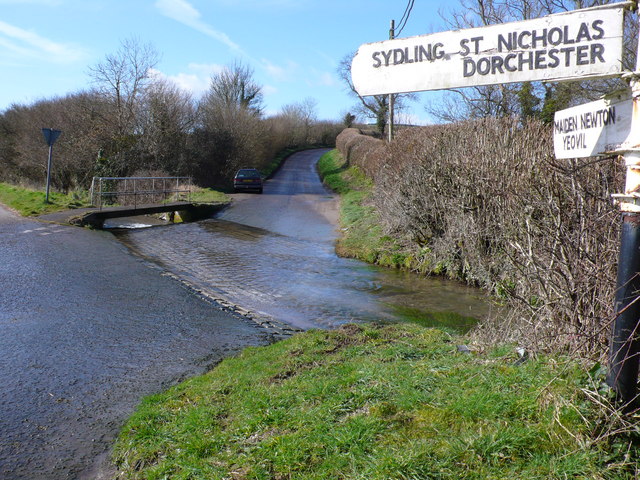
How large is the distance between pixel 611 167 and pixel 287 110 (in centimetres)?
7907

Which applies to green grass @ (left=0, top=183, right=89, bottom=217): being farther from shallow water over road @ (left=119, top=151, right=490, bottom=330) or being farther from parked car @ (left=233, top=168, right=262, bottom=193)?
parked car @ (left=233, top=168, right=262, bottom=193)

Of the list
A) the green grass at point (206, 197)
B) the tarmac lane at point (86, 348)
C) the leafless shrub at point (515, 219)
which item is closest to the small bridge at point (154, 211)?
the green grass at point (206, 197)

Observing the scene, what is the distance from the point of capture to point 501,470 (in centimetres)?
305

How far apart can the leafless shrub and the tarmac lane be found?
3.42m

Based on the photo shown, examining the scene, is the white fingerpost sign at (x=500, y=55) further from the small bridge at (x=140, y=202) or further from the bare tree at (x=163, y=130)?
the bare tree at (x=163, y=130)

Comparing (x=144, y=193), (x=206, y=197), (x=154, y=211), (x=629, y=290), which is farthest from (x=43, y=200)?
(x=629, y=290)

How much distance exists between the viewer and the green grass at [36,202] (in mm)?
20641

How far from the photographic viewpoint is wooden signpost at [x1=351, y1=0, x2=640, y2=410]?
112 inches

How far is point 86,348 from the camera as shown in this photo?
6.85m

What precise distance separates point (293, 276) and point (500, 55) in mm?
9771

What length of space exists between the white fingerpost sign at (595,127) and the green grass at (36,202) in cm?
1993

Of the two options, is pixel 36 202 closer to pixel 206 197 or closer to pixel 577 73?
pixel 206 197

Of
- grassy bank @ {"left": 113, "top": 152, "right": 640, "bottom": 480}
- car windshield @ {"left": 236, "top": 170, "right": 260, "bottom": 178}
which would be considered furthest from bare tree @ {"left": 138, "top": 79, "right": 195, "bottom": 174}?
grassy bank @ {"left": 113, "top": 152, "right": 640, "bottom": 480}

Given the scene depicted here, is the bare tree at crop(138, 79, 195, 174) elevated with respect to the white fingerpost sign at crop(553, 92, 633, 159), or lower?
elevated
